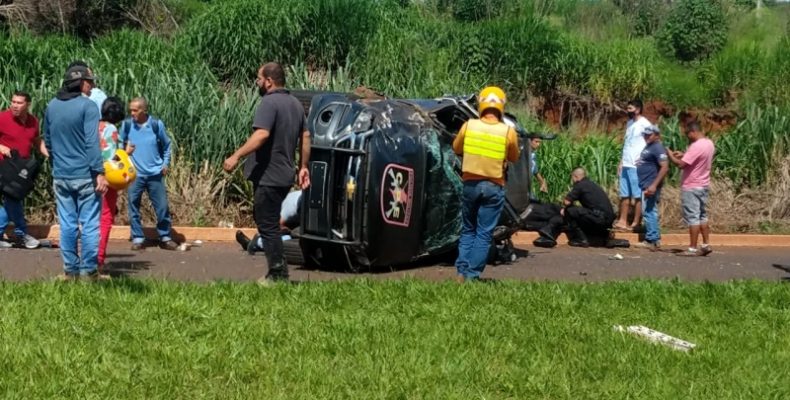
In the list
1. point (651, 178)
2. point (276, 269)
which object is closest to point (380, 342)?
point (276, 269)

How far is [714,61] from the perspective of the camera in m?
23.9

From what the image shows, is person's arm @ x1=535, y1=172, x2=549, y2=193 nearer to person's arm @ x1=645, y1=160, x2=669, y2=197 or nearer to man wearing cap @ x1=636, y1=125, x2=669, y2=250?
man wearing cap @ x1=636, y1=125, x2=669, y2=250

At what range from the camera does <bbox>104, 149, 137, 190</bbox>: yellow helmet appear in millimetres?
9773

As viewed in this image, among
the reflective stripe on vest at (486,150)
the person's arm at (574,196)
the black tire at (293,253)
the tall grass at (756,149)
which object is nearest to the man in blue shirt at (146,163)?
the black tire at (293,253)

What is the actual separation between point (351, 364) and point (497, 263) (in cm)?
554

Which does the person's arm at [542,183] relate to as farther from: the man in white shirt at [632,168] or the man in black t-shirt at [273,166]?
the man in black t-shirt at [273,166]

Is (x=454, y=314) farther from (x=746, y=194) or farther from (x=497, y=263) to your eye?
(x=746, y=194)

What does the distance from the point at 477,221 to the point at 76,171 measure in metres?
3.26

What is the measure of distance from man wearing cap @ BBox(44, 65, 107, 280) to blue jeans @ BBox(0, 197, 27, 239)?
3.07 metres

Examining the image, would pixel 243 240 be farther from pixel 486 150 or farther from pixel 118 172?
pixel 486 150

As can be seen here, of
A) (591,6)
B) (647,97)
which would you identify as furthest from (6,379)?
(591,6)

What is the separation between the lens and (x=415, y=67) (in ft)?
61.4

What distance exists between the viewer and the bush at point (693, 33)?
27.5 m

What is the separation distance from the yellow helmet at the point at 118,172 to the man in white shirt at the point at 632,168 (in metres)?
7.00
